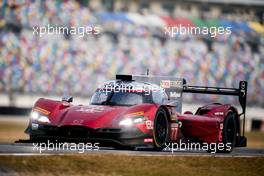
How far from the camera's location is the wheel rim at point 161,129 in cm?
1184

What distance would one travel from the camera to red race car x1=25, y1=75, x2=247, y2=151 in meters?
11.2

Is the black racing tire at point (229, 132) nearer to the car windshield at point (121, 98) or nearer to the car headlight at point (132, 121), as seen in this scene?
the car windshield at point (121, 98)

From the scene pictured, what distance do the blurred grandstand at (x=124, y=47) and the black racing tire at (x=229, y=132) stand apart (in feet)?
53.8

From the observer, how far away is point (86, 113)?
37.6ft

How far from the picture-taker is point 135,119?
11.3m

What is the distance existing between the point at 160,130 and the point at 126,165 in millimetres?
2067

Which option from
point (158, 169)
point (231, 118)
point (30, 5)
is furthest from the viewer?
point (30, 5)

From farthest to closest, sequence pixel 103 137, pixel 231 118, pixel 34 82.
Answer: pixel 34 82
pixel 231 118
pixel 103 137

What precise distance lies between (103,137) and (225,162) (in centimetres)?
221

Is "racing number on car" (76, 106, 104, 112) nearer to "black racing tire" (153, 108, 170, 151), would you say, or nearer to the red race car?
the red race car

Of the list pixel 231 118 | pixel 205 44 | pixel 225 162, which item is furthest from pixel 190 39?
pixel 225 162

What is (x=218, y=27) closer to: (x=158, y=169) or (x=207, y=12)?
(x=207, y=12)
